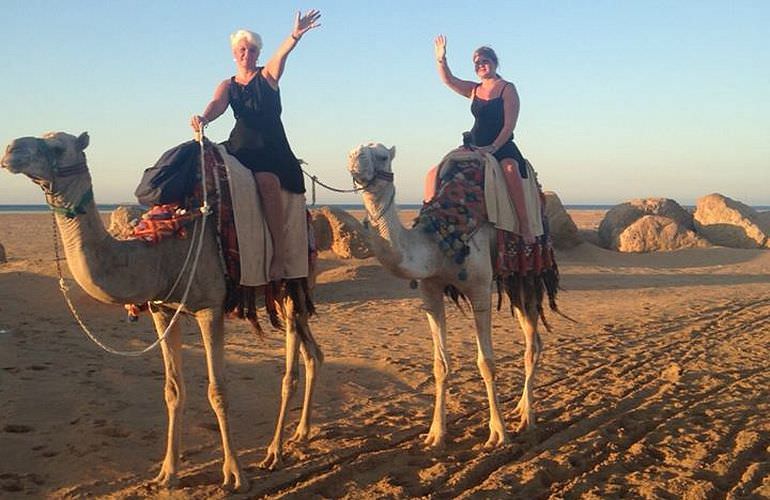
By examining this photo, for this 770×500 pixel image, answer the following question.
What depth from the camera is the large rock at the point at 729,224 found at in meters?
22.9

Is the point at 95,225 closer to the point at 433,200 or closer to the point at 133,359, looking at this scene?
the point at 433,200

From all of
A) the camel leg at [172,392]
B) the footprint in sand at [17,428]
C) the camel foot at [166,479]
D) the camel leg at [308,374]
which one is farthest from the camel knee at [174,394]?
the footprint in sand at [17,428]

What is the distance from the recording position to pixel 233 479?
492 centimetres

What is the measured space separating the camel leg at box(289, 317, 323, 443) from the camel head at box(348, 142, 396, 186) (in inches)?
60.0

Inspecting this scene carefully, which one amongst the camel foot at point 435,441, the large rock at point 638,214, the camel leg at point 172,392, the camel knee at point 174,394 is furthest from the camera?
the large rock at point 638,214

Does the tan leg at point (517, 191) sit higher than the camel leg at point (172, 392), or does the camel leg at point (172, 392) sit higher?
the tan leg at point (517, 191)

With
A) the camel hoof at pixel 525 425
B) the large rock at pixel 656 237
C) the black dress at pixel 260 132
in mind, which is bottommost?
the camel hoof at pixel 525 425

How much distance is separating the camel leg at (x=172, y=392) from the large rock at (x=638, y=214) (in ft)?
66.9

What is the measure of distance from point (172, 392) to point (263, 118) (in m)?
2.20

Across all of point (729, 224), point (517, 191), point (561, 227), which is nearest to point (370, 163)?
point (517, 191)

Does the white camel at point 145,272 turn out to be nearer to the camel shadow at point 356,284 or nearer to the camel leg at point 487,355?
the camel leg at point 487,355

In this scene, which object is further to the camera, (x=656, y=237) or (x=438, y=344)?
(x=656, y=237)

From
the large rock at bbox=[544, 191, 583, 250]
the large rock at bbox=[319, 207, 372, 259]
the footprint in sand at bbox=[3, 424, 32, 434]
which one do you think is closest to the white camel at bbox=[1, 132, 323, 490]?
the footprint in sand at bbox=[3, 424, 32, 434]

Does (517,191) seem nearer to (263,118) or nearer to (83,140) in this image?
(263,118)
